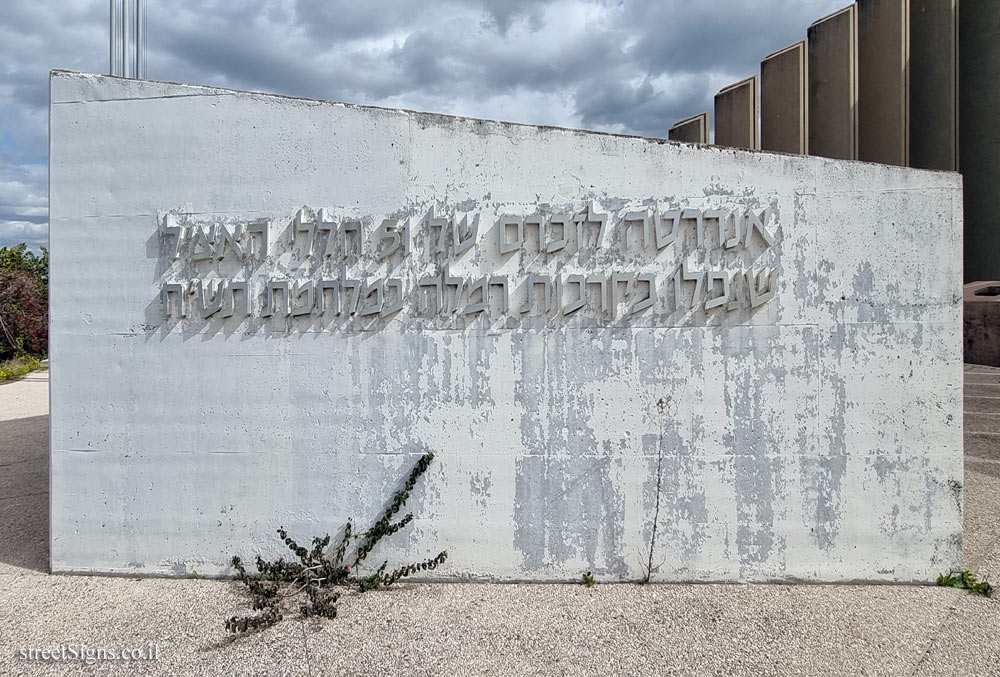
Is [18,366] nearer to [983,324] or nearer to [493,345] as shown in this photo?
[493,345]

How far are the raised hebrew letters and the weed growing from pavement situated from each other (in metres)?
1.28

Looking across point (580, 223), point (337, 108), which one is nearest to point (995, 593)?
point (580, 223)

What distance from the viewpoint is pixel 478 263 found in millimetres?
4125

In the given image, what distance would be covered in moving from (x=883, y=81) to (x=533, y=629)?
836cm

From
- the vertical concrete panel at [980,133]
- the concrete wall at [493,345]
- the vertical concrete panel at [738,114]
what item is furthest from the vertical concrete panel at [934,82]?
the concrete wall at [493,345]

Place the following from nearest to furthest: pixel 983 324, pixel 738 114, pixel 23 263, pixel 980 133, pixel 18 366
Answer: pixel 738 114, pixel 983 324, pixel 980 133, pixel 18 366, pixel 23 263

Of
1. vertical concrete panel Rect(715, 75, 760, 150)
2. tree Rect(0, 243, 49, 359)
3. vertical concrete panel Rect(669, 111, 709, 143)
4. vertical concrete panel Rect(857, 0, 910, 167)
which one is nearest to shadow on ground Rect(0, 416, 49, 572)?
vertical concrete panel Rect(669, 111, 709, 143)

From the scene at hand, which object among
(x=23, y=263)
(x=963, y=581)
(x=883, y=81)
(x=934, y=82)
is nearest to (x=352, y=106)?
(x=963, y=581)

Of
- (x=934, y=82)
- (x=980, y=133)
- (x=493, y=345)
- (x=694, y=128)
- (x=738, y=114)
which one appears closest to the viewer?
(x=493, y=345)

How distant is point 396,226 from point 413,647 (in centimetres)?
276

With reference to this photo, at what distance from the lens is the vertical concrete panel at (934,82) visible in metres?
8.41

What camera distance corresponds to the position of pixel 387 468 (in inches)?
163

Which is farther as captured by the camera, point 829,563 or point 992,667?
point 829,563

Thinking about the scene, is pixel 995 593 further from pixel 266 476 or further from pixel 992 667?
pixel 266 476
